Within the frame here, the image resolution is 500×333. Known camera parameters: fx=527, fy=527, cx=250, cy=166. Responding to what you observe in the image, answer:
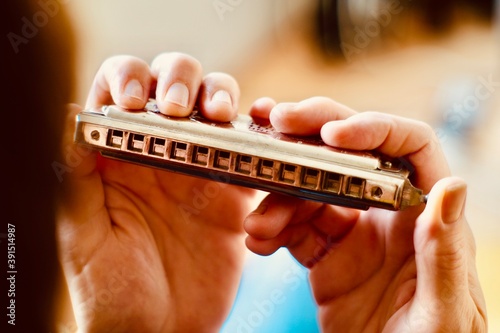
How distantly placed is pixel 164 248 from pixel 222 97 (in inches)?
8.4

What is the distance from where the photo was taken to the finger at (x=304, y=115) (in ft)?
1.76

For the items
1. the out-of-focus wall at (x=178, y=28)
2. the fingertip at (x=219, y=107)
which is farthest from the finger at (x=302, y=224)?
the out-of-focus wall at (x=178, y=28)

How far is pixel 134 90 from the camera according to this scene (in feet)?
1.82

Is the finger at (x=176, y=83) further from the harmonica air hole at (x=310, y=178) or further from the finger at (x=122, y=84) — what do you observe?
the harmonica air hole at (x=310, y=178)

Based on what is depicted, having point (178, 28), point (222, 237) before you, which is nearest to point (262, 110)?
point (222, 237)

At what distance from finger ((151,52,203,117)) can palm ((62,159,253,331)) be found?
0.13m

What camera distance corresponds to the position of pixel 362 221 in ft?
2.10

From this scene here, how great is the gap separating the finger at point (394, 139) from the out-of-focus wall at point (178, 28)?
1.22ft

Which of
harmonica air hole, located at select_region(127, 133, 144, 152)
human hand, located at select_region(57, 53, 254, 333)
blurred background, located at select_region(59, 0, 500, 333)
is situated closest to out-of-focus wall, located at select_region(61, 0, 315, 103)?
blurred background, located at select_region(59, 0, 500, 333)

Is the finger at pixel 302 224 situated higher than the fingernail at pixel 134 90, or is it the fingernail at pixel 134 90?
the fingernail at pixel 134 90

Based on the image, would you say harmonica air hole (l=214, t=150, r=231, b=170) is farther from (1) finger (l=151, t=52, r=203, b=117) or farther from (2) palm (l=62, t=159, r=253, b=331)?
(2) palm (l=62, t=159, r=253, b=331)

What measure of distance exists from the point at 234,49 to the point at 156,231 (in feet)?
1.92

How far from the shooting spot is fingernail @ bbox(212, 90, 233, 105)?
577 mm

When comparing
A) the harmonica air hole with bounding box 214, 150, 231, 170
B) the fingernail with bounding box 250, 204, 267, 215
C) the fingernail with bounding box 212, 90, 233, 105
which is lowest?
the fingernail with bounding box 250, 204, 267, 215
